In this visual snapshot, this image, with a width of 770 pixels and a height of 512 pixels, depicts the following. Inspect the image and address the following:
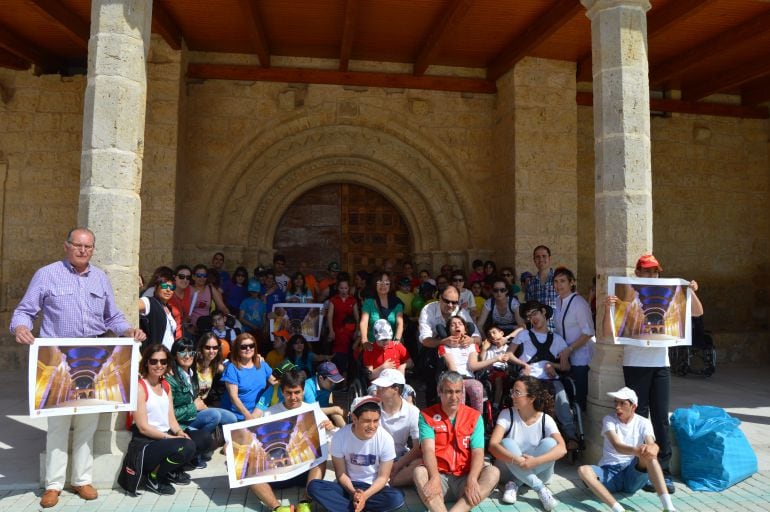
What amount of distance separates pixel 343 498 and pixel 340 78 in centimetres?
616

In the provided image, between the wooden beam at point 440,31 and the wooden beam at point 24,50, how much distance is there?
507cm

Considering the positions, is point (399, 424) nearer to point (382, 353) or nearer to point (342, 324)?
point (382, 353)

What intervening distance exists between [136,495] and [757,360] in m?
8.97

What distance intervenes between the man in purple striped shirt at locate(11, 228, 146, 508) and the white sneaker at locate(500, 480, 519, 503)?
2.55 meters

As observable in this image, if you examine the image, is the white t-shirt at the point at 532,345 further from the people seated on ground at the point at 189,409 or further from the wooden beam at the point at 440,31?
the wooden beam at the point at 440,31

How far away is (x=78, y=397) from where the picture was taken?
348cm

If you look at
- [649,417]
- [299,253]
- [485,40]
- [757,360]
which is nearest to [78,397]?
[649,417]

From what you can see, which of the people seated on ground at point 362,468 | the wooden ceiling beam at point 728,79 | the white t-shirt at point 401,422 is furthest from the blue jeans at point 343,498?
the wooden ceiling beam at point 728,79

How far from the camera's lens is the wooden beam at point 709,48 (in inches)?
270

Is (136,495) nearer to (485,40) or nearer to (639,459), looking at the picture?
(639,459)

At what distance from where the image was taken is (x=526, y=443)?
375 centimetres

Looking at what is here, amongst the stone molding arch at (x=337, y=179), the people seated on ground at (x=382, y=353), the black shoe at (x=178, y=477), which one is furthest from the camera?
the stone molding arch at (x=337, y=179)

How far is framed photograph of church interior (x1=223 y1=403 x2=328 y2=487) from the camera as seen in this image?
11.3 ft

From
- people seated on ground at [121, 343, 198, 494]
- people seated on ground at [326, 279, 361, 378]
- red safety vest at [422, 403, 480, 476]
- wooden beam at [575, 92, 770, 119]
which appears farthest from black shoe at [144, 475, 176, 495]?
wooden beam at [575, 92, 770, 119]
